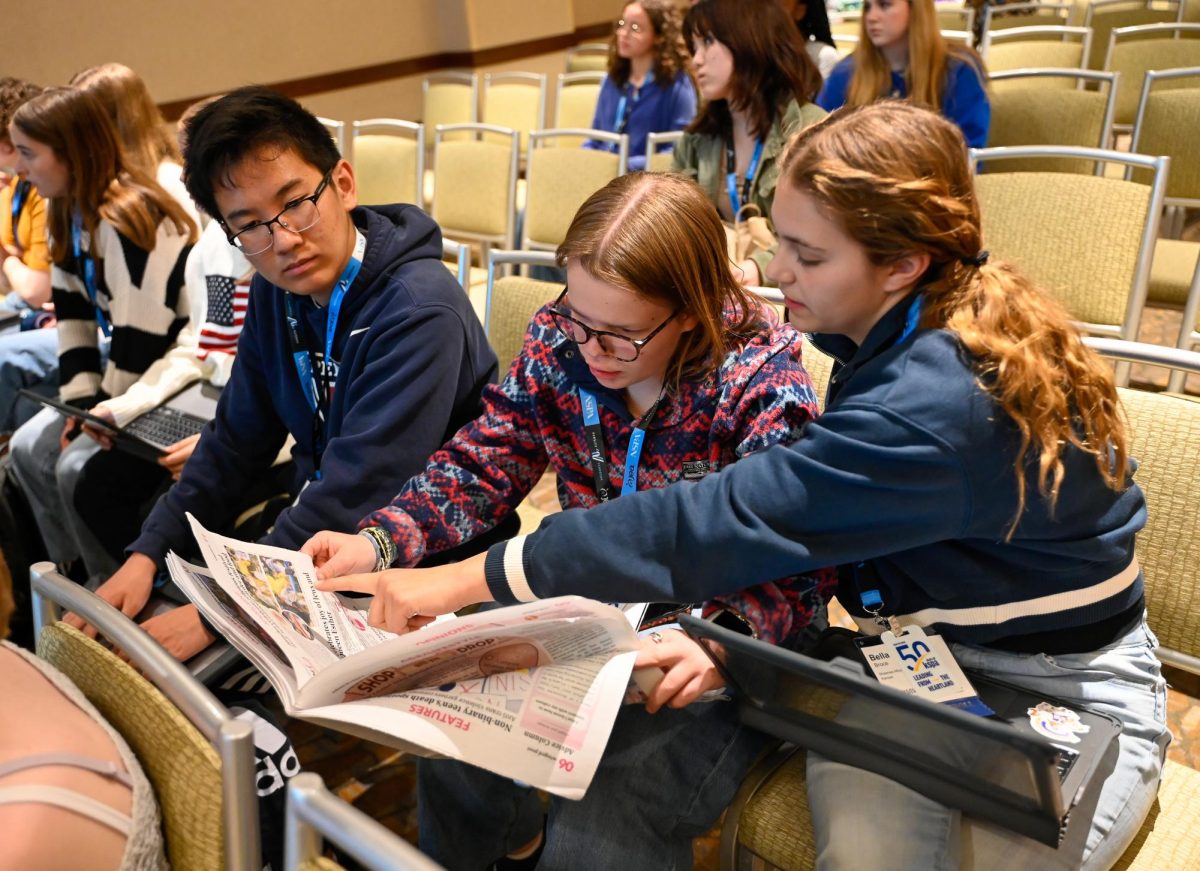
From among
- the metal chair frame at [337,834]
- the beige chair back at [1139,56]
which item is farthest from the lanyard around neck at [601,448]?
the beige chair back at [1139,56]

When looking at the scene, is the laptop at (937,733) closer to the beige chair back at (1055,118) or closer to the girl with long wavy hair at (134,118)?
the girl with long wavy hair at (134,118)

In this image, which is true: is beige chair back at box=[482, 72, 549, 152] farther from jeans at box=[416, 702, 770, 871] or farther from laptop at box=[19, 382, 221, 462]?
jeans at box=[416, 702, 770, 871]

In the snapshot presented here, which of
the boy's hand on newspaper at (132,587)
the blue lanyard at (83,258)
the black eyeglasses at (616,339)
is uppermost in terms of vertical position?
the black eyeglasses at (616,339)

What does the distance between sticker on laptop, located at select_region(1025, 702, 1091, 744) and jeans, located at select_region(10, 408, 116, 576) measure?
1.76 meters

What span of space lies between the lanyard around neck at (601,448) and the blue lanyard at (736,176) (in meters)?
1.47

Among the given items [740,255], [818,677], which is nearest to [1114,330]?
[740,255]

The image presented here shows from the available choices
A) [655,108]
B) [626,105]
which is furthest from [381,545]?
[626,105]

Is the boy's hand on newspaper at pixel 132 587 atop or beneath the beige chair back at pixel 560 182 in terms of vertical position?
beneath

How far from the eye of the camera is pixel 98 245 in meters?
2.17

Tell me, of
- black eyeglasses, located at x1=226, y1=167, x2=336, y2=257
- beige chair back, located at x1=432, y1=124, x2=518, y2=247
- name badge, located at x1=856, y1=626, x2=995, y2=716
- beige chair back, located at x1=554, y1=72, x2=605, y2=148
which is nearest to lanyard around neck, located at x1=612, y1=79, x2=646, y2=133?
beige chair back, located at x1=554, y1=72, x2=605, y2=148

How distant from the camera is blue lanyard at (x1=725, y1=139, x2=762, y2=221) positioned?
2.65 m

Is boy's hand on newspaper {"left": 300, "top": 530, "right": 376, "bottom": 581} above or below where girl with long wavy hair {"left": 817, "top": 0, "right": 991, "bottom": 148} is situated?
below

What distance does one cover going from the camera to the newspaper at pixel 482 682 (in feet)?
2.99

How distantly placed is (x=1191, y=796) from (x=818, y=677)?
2.00 feet
